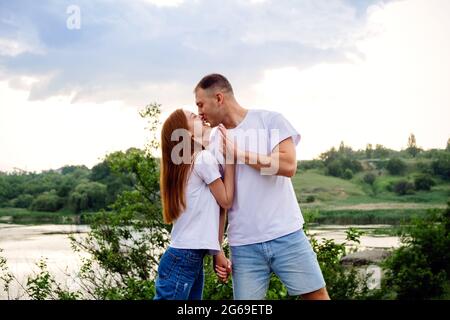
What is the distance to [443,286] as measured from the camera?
9977mm

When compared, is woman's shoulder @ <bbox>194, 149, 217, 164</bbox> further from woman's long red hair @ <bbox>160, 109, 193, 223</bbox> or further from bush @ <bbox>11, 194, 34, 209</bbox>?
bush @ <bbox>11, 194, 34, 209</bbox>

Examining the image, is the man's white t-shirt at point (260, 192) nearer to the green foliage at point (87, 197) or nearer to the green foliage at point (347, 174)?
the green foliage at point (87, 197)

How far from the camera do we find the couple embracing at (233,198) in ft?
9.01

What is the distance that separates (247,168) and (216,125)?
0.96 feet

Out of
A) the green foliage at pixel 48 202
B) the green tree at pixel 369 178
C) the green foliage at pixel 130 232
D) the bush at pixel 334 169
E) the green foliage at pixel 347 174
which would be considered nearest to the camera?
the green foliage at pixel 130 232

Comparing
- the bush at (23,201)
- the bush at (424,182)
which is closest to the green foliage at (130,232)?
the bush at (23,201)

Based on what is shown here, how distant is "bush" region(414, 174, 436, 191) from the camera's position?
2252cm

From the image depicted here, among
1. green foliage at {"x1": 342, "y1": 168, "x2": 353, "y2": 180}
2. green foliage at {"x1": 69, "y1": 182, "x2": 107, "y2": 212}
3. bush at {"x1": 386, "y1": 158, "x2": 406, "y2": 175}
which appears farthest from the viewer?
bush at {"x1": 386, "y1": 158, "x2": 406, "y2": 175}

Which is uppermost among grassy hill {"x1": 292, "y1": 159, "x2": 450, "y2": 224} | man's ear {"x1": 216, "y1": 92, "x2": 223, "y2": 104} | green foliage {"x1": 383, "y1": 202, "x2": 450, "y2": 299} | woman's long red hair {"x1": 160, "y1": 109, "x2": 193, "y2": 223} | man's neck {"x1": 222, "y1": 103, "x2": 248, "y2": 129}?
man's ear {"x1": 216, "y1": 92, "x2": 223, "y2": 104}

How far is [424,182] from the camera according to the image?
22891 millimetres

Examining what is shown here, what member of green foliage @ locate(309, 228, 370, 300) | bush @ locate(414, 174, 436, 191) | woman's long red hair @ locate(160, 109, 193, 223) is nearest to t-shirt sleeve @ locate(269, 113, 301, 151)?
woman's long red hair @ locate(160, 109, 193, 223)

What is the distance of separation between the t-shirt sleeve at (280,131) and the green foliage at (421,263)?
708cm

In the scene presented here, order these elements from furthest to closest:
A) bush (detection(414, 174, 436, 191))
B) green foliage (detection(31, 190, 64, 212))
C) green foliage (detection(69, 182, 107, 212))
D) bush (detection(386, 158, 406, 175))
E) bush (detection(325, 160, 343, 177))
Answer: bush (detection(386, 158, 406, 175)), bush (detection(414, 174, 436, 191)), bush (detection(325, 160, 343, 177)), green foliage (detection(31, 190, 64, 212)), green foliage (detection(69, 182, 107, 212))
